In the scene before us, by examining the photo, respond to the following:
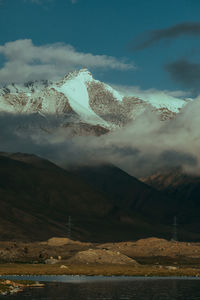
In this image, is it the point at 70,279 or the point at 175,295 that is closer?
the point at 175,295

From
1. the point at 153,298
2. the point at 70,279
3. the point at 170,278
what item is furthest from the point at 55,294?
the point at 170,278

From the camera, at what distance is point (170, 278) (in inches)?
7111

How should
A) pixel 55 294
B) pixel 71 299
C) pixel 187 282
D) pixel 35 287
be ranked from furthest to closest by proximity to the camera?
pixel 187 282
pixel 35 287
pixel 55 294
pixel 71 299

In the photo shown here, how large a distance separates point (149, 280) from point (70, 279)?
2018cm

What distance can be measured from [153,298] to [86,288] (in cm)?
2288

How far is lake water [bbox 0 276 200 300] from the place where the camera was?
128500 millimetres

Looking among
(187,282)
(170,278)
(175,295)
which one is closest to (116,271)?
(170,278)

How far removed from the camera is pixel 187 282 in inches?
6545

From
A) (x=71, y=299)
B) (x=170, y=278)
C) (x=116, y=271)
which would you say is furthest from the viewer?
(x=116, y=271)

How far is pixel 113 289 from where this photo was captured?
143875mm

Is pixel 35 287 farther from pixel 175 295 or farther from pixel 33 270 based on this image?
pixel 33 270

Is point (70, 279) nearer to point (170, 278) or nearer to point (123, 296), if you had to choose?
point (170, 278)

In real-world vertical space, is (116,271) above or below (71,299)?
above

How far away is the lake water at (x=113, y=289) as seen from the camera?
128m
